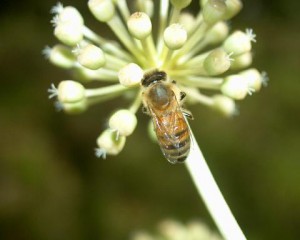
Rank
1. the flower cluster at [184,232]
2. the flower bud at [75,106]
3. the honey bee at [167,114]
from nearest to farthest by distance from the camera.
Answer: the honey bee at [167,114] → the flower bud at [75,106] → the flower cluster at [184,232]

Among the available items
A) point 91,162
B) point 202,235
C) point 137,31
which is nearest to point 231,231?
point 137,31

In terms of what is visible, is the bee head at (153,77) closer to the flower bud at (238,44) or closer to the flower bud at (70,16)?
the flower bud at (238,44)

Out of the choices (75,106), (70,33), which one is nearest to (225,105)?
(75,106)

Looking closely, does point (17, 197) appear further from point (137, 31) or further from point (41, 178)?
point (137, 31)

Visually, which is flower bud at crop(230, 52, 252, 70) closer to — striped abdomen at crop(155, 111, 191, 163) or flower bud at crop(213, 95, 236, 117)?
flower bud at crop(213, 95, 236, 117)

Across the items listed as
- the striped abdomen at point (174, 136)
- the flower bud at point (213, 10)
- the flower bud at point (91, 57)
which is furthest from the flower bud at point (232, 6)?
the flower bud at point (91, 57)

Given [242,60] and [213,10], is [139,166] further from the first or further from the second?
[213,10]

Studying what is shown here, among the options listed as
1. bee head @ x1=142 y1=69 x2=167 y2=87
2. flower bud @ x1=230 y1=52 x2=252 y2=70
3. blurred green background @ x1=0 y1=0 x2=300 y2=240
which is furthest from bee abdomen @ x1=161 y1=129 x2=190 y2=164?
blurred green background @ x1=0 y1=0 x2=300 y2=240

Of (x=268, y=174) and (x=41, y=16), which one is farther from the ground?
(x=41, y=16)
